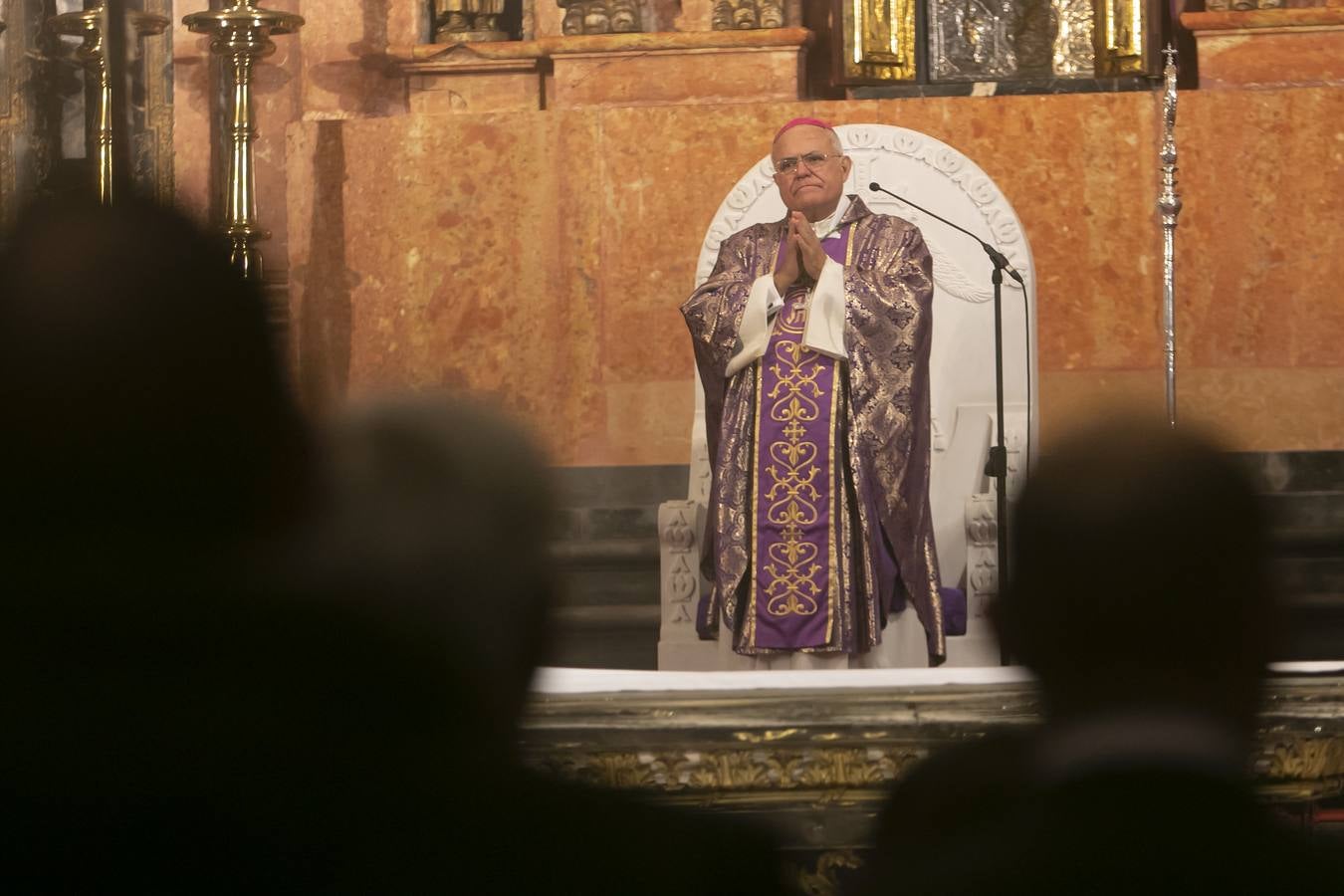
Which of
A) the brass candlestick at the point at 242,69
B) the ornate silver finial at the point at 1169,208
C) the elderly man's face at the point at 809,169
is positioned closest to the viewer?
the elderly man's face at the point at 809,169

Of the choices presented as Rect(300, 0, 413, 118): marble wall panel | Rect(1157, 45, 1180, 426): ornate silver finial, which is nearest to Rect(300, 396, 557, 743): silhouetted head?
Rect(1157, 45, 1180, 426): ornate silver finial

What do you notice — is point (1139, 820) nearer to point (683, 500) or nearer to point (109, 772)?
point (109, 772)

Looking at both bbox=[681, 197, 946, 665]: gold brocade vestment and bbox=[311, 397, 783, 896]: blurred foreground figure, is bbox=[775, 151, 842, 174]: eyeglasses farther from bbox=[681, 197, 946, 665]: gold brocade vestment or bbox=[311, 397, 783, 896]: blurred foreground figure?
bbox=[311, 397, 783, 896]: blurred foreground figure

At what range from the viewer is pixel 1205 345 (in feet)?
22.5

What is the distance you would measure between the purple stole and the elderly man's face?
33 cm

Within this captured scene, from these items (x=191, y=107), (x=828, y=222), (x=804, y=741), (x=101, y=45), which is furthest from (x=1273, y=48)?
(x=804, y=741)

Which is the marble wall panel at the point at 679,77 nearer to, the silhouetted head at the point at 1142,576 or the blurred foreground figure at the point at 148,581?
the silhouetted head at the point at 1142,576

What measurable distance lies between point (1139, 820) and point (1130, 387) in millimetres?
5740

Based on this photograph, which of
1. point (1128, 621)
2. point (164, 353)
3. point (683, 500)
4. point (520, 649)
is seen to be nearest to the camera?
point (164, 353)

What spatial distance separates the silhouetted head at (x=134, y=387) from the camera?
1.05 meters

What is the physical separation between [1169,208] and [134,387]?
5756 mm

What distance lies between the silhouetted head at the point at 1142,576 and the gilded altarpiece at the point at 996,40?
20.0 ft

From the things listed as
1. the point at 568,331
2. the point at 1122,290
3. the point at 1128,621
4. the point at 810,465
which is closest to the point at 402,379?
the point at 568,331

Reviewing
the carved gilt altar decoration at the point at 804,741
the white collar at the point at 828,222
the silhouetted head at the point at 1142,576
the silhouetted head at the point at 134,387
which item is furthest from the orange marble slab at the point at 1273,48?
the silhouetted head at the point at 134,387
